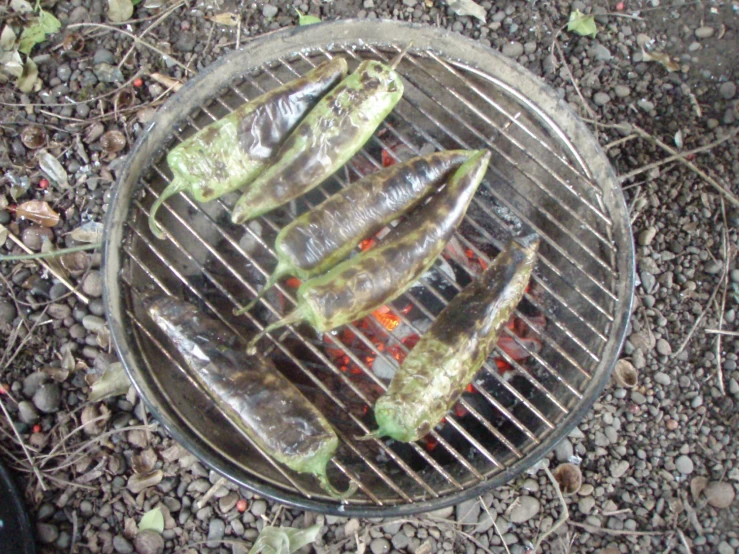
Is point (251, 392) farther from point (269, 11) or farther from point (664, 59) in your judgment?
point (664, 59)

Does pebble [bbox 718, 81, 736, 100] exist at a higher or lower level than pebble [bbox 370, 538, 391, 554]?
higher

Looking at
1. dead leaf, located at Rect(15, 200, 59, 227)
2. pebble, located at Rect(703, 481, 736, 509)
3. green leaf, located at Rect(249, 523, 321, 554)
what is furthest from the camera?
dead leaf, located at Rect(15, 200, 59, 227)

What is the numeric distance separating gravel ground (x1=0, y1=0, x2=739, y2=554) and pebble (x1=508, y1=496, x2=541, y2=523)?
0.01m

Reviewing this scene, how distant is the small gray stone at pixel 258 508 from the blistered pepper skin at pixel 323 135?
162cm

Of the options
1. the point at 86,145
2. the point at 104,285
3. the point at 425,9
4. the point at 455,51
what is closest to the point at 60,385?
the point at 104,285

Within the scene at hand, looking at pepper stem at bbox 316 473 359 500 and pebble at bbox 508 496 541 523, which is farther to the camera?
pebble at bbox 508 496 541 523

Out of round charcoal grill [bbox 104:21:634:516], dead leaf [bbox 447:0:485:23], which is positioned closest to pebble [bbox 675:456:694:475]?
round charcoal grill [bbox 104:21:634:516]

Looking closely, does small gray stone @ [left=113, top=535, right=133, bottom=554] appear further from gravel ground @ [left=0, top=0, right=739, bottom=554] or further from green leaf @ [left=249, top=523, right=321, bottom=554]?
green leaf @ [left=249, top=523, right=321, bottom=554]

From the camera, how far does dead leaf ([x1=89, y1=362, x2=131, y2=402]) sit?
11.4ft

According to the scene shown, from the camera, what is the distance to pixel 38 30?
4.05 metres

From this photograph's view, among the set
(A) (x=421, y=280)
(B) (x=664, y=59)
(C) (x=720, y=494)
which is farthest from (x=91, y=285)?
(B) (x=664, y=59)

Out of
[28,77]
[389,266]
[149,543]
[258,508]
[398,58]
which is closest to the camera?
[389,266]

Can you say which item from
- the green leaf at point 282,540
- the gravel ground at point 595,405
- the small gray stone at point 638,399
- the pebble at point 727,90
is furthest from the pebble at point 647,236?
the green leaf at point 282,540

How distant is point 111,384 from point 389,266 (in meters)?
1.81
